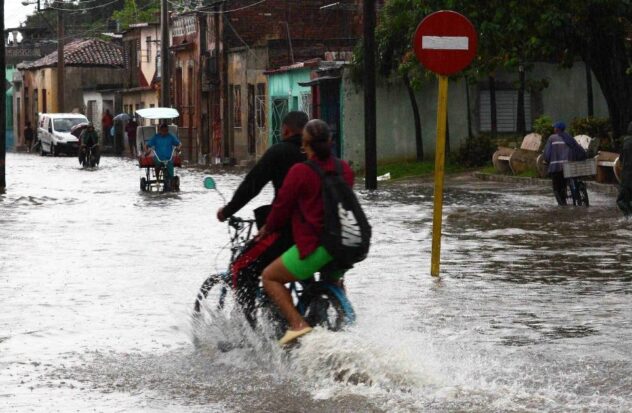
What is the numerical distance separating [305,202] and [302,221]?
12 cm

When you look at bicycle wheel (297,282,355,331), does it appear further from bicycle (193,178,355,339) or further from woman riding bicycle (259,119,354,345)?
woman riding bicycle (259,119,354,345)

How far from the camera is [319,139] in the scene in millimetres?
8750

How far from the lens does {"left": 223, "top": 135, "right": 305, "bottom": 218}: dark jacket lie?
9.40 metres

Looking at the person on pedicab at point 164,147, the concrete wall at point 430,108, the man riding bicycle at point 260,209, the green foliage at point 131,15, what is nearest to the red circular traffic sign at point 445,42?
the man riding bicycle at point 260,209

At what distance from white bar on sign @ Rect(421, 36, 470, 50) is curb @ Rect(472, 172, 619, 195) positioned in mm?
14542

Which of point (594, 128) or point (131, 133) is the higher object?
point (594, 128)

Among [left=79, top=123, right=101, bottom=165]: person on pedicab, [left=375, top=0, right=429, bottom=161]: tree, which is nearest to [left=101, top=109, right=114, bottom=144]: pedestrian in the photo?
[left=79, top=123, right=101, bottom=165]: person on pedicab

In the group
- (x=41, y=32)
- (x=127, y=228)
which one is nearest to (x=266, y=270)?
(x=127, y=228)

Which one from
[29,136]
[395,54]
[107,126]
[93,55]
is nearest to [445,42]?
[395,54]

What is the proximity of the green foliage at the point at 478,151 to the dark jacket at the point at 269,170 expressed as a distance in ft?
99.2

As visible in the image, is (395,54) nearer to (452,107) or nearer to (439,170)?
(452,107)

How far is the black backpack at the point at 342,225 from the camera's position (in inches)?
335

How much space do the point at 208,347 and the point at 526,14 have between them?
1988 cm

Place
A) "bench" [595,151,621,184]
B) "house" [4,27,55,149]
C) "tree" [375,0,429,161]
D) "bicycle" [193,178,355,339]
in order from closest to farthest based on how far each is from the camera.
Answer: "bicycle" [193,178,355,339] → "bench" [595,151,621,184] → "tree" [375,0,429,161] → "house" [4,27,55,149]
